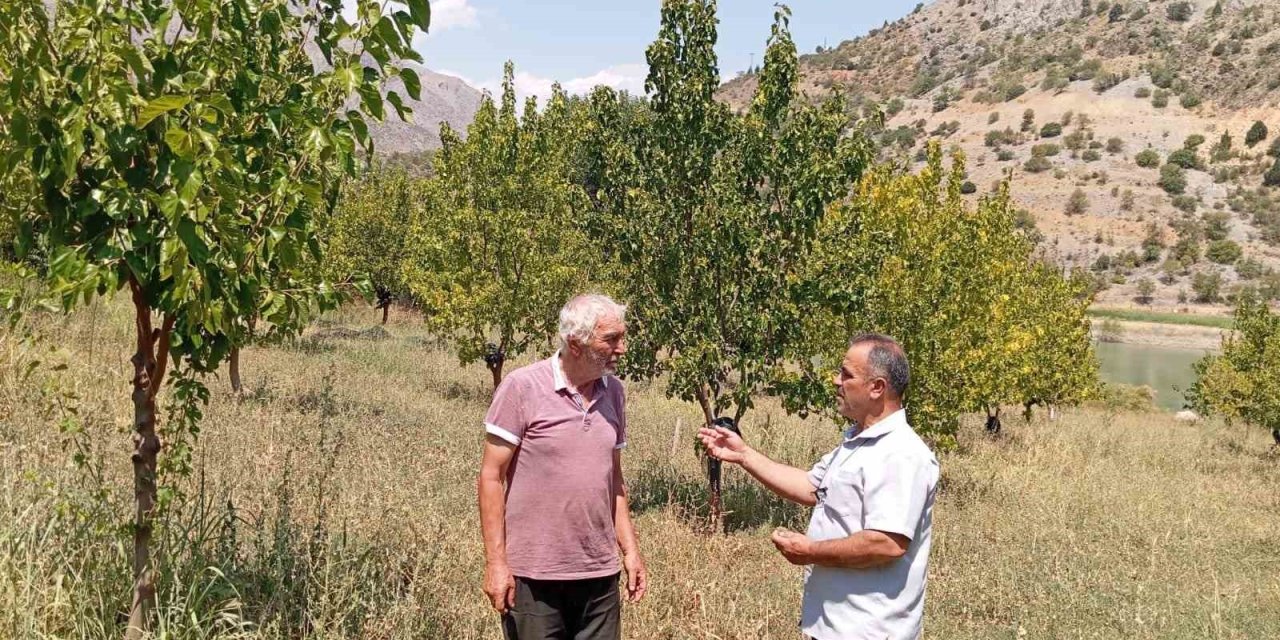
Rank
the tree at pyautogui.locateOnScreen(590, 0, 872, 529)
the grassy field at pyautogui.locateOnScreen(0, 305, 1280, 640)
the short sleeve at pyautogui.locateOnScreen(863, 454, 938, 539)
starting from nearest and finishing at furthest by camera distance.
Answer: the short sleeve at pyautogui.locateOnScreen(863, 454, 938, 539), the grassy field at pyautogui.locateOnScreen(0, 305, 1280, 640), the tree at pyautogui.locateOnScreen(590, 0, 872, 529)

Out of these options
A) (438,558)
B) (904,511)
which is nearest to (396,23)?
(904,511)

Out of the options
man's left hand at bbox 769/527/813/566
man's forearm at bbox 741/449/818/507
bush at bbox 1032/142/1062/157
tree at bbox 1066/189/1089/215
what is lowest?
man's left hand at bbox 769/527/813/566

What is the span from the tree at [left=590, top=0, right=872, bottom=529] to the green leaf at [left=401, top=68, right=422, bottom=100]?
15.3 feet

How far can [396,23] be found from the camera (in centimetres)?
291

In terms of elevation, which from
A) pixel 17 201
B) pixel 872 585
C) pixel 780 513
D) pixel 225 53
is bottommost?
pixel 780 513

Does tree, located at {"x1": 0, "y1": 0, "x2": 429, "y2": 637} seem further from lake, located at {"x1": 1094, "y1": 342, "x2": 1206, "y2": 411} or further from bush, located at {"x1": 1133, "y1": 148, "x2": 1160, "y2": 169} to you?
bush, located at {"x1": 1133, "y1": 148, "x2": 1160, "y2": 169}

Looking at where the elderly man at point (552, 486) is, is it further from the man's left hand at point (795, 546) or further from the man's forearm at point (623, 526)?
the man's left hand at point (795, 546)

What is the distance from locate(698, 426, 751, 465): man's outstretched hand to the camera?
347 centimetres

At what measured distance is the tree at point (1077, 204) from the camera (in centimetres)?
6956

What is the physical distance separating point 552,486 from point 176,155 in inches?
69.6

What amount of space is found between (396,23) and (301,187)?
27.1 inches

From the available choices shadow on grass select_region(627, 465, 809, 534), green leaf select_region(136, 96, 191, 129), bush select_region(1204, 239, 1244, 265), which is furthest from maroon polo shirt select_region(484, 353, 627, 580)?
bush select_region(1204, 239, 1244, 265)

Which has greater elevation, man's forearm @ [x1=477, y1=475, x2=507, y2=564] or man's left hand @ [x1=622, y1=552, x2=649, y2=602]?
man's forearm @ [x1=477, y1=475, x2=507, y2=564]

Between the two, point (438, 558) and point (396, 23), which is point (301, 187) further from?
point (438, 558)
